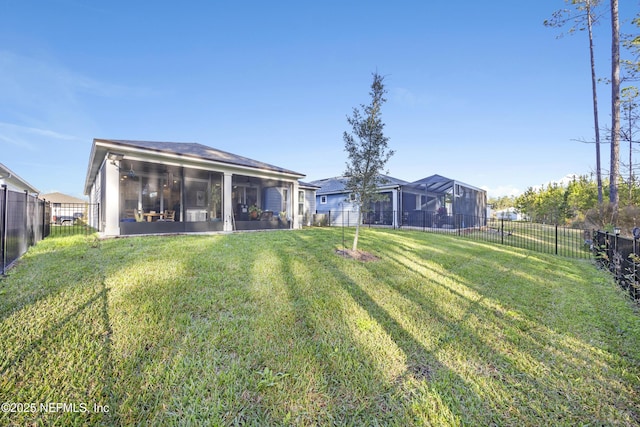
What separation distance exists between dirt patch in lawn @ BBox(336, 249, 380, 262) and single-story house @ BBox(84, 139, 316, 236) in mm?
6105

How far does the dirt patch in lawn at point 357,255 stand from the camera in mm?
6117

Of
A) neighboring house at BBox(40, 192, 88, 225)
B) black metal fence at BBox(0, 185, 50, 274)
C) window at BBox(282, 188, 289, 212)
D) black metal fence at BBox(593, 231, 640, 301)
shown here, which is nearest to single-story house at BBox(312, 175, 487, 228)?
window at BBox(282, 188, 289, 212)

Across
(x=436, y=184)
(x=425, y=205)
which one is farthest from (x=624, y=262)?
(x=425, y=205)

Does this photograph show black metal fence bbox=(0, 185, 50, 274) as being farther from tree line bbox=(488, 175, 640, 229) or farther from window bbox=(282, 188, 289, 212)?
tree line bbox=(488, 175, 640, 229)

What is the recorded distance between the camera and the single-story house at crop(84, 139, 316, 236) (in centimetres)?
815

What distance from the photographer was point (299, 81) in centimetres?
1396

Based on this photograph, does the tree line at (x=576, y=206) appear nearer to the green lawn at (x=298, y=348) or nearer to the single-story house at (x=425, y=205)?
the single-story house at (x=425, y=205)

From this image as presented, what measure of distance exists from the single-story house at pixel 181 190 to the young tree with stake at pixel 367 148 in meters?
5.68

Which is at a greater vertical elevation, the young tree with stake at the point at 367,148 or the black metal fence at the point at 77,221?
the young tree with stake at the point at 367,148

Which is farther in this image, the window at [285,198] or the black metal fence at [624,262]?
the window at [285,198]

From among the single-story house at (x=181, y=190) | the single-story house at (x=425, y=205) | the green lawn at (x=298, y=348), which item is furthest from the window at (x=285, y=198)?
the green lawn at (x=298, y=348)

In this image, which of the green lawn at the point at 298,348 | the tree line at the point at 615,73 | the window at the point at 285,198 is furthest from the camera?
the window at the point at 285,198

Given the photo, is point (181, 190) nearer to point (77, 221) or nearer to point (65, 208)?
point (65, 208)

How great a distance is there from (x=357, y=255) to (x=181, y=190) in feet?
25.6
